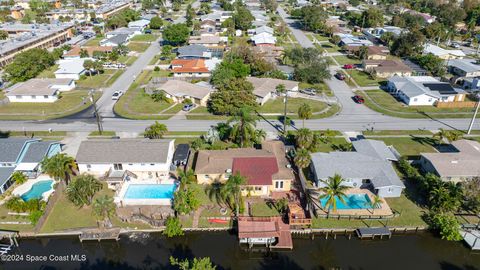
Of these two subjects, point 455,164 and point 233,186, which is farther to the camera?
point 455,164

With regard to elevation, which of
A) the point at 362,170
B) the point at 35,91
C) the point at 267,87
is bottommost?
the point at 362,170

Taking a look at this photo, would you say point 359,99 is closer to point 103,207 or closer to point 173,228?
point 173,228

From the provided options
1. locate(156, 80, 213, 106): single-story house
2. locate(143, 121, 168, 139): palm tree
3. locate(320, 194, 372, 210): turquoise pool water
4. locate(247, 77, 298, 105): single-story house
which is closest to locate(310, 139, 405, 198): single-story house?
locate(320, 194, 372, 210): turquoise pool water

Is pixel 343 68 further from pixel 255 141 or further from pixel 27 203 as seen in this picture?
pixel 27 203

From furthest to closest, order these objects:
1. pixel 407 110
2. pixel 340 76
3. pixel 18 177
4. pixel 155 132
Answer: pixel 340 76 < pixel 407 110 < pixel 155 132 < pixel 18 177

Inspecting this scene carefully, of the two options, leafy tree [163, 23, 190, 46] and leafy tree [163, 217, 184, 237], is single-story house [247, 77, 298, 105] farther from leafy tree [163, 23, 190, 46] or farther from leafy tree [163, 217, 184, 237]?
leafy tree [163, 23, 190, 46]

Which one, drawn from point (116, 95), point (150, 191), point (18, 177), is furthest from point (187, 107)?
point (18, 177)

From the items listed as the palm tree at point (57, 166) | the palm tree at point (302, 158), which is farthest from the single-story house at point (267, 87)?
the palm tree at point (57, 166)
